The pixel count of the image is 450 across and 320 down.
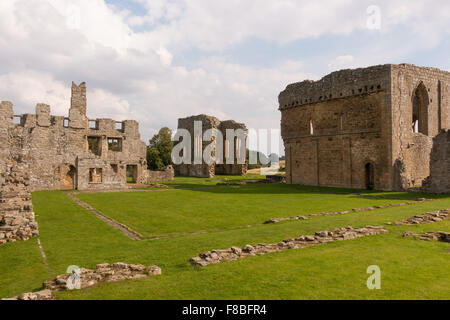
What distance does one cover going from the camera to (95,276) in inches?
218

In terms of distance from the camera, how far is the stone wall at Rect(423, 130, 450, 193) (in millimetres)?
20609

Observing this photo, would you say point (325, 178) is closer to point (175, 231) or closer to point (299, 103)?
point (299, 103)

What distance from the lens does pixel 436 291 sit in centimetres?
489

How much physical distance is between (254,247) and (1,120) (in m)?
25.9

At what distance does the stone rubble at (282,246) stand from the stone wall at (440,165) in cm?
1458

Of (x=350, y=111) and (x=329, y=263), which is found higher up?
(x=350, y=111)

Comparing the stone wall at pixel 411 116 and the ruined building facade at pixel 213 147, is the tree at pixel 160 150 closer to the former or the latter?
the ruined building facade at pixel 213 147

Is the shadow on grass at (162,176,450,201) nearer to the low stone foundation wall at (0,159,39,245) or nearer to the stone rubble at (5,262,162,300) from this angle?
the low stone foundation wall at (0,159,39,245)

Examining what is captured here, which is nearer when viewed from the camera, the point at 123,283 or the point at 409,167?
the point at 123,283

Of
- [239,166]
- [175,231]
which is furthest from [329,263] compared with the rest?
[239,166]

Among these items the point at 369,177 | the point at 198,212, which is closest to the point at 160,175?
the point at 369,177

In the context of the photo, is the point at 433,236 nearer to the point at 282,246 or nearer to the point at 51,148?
the point at 282,246

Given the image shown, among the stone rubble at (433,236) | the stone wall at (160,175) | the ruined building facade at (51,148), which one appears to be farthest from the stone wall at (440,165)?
the stone wall at (160,175)

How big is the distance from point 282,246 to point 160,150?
46.2m
